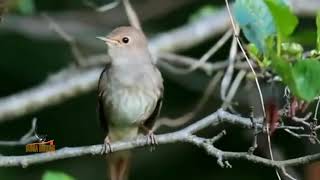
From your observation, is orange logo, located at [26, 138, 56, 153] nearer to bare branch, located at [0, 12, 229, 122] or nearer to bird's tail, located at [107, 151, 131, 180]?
bird's tail, located at [107, 151, 131, 180]

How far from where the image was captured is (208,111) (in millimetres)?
6164

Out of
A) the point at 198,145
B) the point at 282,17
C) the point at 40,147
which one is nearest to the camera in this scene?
the point at 282,17

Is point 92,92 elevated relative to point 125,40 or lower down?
lower down

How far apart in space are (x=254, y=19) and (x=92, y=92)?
352 centimetres

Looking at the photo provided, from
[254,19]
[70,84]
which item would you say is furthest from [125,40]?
[254,19]

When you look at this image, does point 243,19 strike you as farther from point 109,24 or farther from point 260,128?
point 109,24

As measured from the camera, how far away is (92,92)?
6102mm

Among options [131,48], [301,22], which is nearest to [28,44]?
[301,22]

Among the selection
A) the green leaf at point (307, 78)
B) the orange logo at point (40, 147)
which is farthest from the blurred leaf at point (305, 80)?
the orange logo at point (40, 147)

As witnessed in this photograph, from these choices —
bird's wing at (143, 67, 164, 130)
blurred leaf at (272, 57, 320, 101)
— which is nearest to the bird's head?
bird's wing at (143, 67, 164, 130)

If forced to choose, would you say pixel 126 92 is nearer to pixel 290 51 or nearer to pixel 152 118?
pixel 152 118

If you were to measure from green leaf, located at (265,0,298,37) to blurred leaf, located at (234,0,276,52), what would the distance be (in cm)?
9

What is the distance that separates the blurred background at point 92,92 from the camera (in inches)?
241

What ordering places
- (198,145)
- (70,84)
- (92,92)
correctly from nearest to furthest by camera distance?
(198,145) < (70,84) < (92,92)
